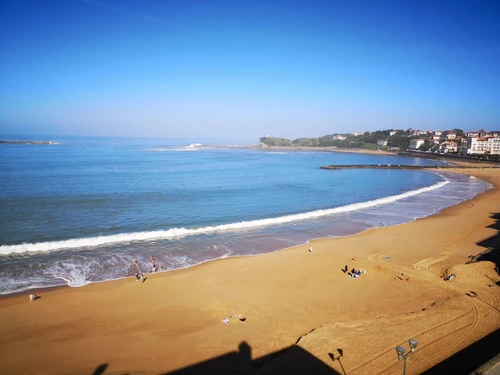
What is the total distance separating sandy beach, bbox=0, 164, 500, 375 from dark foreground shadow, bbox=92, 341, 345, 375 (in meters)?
0.03

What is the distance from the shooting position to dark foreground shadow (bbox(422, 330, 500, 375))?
837 cm

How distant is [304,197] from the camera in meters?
36.4

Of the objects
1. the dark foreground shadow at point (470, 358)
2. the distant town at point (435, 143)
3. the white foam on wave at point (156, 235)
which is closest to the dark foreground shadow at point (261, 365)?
the dark foreground shadow at point (470, 358)

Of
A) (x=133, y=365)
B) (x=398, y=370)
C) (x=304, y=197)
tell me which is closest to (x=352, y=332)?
(x=398, y=370)

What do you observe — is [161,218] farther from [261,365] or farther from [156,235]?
[261,365]

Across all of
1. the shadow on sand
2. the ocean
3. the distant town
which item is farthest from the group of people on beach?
the distant town

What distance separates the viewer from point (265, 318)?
1141cm

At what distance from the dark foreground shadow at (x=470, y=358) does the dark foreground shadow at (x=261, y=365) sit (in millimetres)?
3013

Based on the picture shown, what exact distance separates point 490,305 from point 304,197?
24.9 m

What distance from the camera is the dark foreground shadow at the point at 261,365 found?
8453 millimetres

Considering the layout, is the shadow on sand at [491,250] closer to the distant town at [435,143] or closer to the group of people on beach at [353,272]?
the group of people on beach at [353,272]

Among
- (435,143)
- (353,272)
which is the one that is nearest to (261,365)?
(353,272)

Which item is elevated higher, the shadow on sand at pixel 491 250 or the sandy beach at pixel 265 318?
the shadow on sand at pixel 491 250

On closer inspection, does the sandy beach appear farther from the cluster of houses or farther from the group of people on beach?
the cluster of houses
